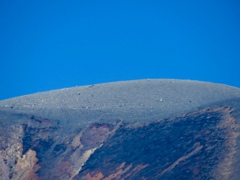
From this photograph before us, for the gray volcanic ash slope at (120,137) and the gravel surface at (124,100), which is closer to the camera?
the gray volcanic ash slope at (120,137)

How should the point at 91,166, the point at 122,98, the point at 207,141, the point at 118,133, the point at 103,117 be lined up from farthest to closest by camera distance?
the point at 122,98
the point at 103,117
the point at 118,133
the point at 91,166
the point at 207,141

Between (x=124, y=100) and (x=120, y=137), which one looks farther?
(x=124, y=100)

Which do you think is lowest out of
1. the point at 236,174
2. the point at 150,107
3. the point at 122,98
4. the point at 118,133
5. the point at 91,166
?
the point at 236,174

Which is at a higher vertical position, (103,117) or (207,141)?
(103,117)

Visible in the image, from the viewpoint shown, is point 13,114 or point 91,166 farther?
point 13,114

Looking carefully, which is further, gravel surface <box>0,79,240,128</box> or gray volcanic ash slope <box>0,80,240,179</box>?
gravel surface <box>0,79,240,128</box>

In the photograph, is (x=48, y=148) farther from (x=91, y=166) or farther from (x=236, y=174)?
(x=236, y=174)

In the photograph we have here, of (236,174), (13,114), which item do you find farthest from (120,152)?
(13,114)

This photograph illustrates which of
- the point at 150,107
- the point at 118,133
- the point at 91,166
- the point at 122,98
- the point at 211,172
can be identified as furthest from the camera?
the point at 122,98
